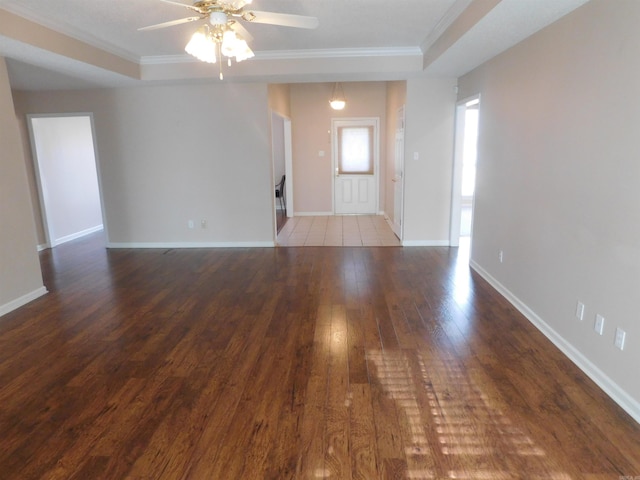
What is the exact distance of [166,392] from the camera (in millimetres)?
2486

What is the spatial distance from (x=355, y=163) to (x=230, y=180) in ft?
11.5

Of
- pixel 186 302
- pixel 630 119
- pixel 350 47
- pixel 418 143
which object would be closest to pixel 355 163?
pixel 418 143

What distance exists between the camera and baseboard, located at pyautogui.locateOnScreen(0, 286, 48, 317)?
12.3 ft

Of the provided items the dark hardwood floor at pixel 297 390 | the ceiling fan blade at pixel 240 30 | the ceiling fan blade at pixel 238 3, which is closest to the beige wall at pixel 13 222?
the dark hardwood floor at pixel 297 390

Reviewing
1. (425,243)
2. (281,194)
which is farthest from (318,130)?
(425,243)

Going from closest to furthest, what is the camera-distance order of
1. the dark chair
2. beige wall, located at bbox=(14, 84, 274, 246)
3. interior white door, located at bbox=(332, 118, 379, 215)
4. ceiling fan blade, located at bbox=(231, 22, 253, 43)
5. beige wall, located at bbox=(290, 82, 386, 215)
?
ceiling fan blade, located at bbox=(231, 22, 253, 43) < beige wall, located at bbox=(14, 84, 274, 246) < beige wall, located at bbox=(290, 82, 386, 215) < interior white door, located at bbox=(332, 118, 379, 215) < the dark chair

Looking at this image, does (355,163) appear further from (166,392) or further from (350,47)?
(166,392)

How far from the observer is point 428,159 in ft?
18.9

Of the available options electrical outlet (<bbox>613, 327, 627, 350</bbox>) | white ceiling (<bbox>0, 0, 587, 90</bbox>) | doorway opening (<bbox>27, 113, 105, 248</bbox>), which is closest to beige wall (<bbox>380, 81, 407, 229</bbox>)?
white ceiling (<bbox>0, 0, 587, 90</bbox>)

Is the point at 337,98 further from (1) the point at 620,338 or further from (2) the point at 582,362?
(1) the point at 620,338

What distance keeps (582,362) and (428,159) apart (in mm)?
3686

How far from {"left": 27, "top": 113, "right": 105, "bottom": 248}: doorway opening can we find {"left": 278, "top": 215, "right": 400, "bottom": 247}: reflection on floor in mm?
3109

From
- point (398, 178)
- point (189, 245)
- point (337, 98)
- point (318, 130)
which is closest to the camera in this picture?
point (189, 245)

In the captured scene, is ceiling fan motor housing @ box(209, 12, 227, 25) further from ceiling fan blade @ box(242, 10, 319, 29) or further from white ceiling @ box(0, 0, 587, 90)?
white ceiling @ box(0, 0, 587, 90)
